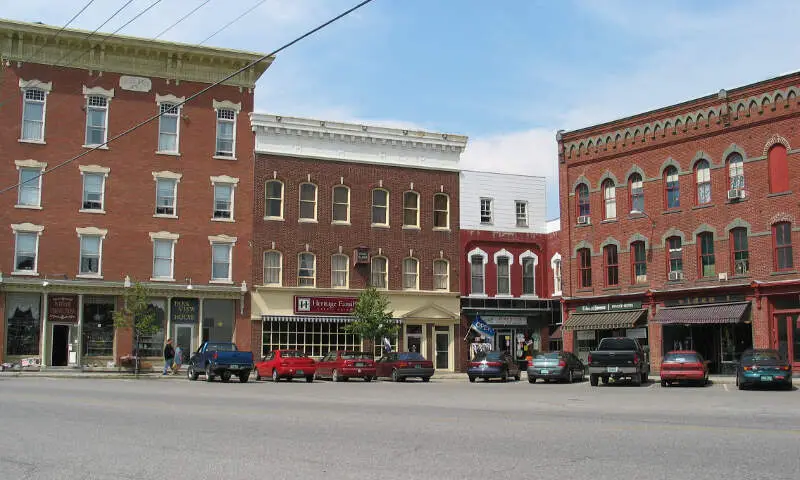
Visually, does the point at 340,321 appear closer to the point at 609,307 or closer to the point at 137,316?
the point at 137,316

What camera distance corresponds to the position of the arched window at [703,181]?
39.8 metres

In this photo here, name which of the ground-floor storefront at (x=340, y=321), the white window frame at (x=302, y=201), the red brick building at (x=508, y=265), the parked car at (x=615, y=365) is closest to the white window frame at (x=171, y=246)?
the ground-floor storefront at (x=340, y=321)

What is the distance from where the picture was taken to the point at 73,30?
41.8m

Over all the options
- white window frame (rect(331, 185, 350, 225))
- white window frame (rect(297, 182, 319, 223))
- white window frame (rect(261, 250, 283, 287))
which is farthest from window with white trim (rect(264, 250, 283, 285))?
white window frame (rect(331, 185, 350, 225))

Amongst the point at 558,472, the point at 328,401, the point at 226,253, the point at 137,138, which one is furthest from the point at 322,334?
the point at 558,472

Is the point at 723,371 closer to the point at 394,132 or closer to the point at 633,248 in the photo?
the point at 633,248

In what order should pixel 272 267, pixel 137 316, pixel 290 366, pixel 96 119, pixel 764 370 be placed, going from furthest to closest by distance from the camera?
pixel 272 267 → pixel 96 119 → pixel 137 316 → pixel 290 366 → pixel 764 370

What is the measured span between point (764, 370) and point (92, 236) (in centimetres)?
3045

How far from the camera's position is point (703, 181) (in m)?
40.0

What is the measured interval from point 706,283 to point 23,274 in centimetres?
3149

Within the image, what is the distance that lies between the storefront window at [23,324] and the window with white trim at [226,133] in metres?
11.5

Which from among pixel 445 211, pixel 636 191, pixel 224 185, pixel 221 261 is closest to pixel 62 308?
pixel 221 261

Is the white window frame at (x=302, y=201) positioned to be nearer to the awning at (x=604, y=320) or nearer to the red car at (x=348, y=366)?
the red car at (x=348, y=366)

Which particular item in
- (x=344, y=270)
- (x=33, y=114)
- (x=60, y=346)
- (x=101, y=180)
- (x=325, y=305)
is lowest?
(x=60, y=346)
